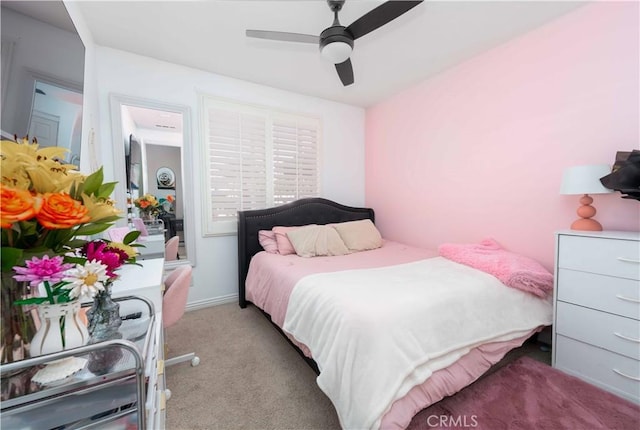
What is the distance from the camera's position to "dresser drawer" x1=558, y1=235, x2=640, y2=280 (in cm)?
147

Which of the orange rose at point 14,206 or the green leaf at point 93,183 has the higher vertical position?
the green leaf at point 93,183

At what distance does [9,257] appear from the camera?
0.59 m

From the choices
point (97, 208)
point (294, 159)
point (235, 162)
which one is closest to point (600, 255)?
point (97, 208)

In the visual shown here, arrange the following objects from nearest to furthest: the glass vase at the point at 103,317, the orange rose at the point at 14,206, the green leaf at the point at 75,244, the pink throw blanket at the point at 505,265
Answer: the orange rose at the point at 14,206 → the green leaf at the point at 75,244 → the glass vase at the point at 103,317 → the pink throw blanket at the point at 505,265

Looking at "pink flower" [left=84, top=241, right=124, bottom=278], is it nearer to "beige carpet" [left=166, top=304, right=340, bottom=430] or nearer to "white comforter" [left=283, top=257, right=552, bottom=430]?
"white comforter" [left=283, top=257, right=552, bottom=430]

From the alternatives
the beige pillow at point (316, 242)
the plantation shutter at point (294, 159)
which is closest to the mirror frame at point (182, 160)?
the plantation shutter at point (294, 159)

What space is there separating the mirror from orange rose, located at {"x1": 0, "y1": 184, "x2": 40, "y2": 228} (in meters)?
0.40

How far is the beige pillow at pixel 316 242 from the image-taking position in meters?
2.63

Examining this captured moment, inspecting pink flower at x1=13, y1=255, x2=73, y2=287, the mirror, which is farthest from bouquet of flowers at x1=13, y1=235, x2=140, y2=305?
the mirror

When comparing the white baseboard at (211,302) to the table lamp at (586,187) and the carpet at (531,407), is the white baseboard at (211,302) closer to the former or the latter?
the carpet at (531,407)

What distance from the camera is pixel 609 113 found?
1790 mm

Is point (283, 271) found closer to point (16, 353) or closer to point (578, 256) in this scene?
point (16, 353)

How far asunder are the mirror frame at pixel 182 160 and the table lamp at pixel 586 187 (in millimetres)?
3253

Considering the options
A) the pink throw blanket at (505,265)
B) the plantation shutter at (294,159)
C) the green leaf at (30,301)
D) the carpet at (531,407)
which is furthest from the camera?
the plantation shutter at (294,159)
